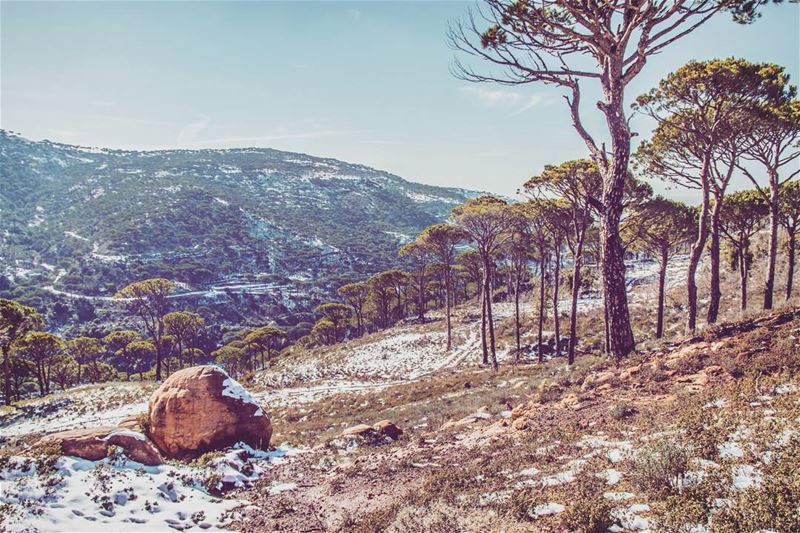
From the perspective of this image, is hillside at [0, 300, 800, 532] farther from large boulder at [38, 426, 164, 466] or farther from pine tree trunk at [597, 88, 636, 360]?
pine tree trunk at [597, 88, 636, 360]

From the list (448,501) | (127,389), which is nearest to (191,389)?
(448,501)

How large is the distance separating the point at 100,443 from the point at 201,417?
3.36 m

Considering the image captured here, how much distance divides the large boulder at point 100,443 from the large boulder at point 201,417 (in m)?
2.58

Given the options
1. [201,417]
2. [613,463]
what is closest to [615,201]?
[613,463]

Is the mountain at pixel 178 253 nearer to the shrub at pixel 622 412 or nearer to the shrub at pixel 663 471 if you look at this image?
the shrub at pixel 622 412

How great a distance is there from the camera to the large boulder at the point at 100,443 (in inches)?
286

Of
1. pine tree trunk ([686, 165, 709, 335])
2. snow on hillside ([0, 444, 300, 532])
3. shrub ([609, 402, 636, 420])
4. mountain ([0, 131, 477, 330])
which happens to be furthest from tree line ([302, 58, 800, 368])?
mountain ([0, 131, 477, 330])

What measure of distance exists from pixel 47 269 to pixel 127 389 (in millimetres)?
155168

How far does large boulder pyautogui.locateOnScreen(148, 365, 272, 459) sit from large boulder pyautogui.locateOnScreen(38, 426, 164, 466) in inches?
102

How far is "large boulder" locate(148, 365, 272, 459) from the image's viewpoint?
34.8 ft

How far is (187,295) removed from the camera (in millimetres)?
129500

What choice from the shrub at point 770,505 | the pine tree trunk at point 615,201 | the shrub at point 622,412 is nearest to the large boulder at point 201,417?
the shrub at point 622,412

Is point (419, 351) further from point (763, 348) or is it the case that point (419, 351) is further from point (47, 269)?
point (47, 269)

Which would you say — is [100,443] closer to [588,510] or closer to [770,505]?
[588,510]
